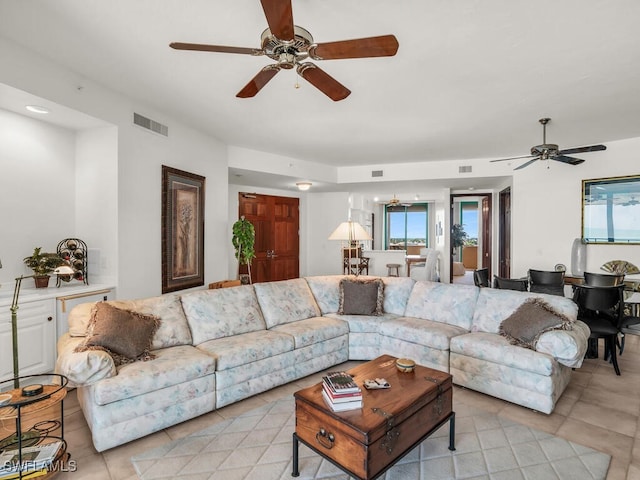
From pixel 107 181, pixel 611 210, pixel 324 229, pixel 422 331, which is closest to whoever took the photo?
pixel 422 331

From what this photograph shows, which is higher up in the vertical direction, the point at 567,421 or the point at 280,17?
the point at 280,17

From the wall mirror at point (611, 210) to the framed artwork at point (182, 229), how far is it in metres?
5.96

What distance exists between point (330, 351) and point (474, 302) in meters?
1.62

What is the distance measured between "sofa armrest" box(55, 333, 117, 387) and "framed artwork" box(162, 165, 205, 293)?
2.00m

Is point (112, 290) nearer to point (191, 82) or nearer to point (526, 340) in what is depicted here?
point (191, 82)

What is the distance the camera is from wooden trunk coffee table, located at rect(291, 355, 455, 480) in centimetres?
179

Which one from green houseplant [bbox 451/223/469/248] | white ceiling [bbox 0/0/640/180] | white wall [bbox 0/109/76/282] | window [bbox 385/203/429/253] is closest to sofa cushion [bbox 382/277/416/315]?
white ceiling [bbox 0/0/640/180]

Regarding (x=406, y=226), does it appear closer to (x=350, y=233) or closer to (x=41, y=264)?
(x=350, y=233)

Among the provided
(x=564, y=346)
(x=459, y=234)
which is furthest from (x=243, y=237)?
(x=459, y=234)

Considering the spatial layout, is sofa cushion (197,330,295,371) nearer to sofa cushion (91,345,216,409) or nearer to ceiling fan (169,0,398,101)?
sofa cushion (91,345,216,409)

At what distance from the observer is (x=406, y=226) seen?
43.8 ft

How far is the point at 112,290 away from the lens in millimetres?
3738

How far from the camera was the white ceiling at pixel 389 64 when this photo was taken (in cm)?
226

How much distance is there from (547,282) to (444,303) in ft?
6.49
